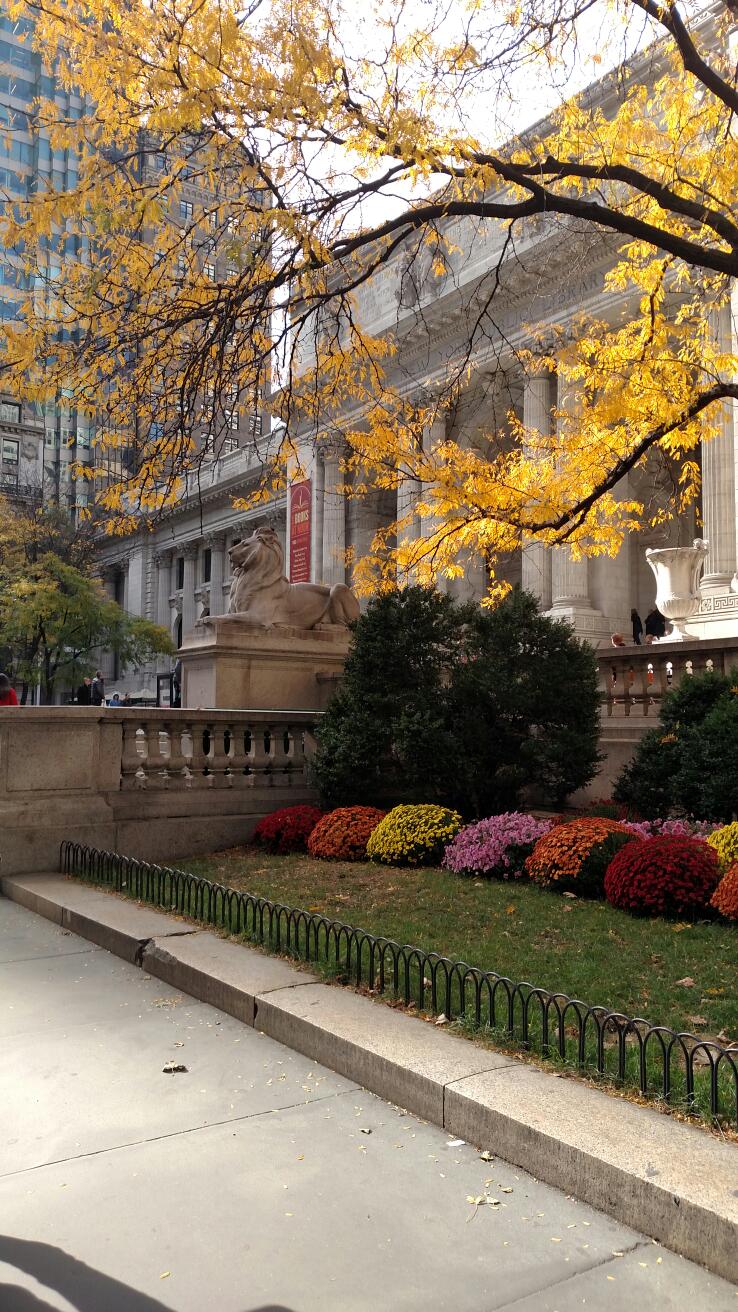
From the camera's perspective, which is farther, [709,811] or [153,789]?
[153,789]

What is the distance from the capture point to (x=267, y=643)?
14562 mm

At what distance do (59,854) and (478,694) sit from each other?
5.20 metres

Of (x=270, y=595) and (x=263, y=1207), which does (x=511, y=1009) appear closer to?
(x=263, y=1207)

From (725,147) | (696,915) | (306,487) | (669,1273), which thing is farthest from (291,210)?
(306,487)

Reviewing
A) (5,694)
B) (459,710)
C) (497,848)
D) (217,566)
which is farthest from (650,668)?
(217,566)

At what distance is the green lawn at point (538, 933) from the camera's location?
18.6ft

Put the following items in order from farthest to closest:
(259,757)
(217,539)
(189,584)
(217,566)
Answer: (189,584) → (217,566) → (217,539) → (259,757)

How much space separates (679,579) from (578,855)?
12656 mm

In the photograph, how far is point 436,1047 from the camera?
4664 mm

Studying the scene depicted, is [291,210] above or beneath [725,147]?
beneath

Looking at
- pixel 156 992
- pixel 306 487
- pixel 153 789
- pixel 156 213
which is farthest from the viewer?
pixel 306 487

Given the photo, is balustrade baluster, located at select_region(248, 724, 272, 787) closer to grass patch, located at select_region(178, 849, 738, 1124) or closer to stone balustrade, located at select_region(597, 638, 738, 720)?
grass patch, located at select_region(178, 849, 738, 1124)

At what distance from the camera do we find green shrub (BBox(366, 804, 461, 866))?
10.4 meters

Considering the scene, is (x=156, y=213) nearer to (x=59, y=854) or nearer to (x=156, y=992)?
(x=156, y=992)
